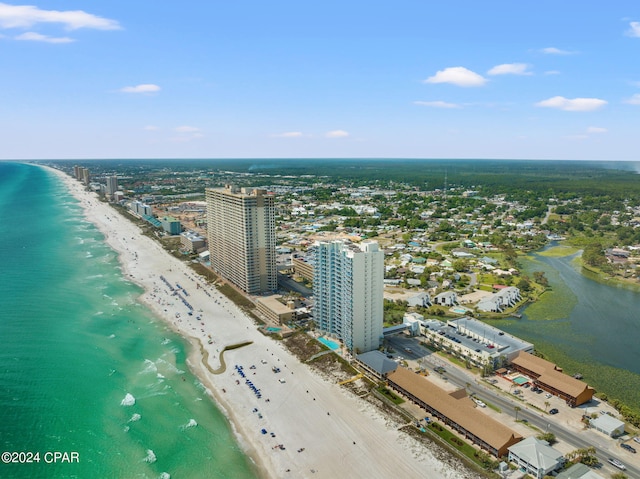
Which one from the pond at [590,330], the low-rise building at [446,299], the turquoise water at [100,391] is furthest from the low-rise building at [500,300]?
the turquoise water at [100,391]

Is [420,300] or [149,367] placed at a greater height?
[420,300]

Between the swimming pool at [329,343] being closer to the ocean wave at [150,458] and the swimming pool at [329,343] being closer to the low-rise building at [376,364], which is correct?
the low-rise building at [376,364]

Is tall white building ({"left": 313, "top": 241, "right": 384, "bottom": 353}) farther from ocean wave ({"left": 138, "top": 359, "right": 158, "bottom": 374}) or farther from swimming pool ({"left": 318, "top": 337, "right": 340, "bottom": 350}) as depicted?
ocean wave ({"left": 138, "top": 359, "right": 158, "bottom": 374})

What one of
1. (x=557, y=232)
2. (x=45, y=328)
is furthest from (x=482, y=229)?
(x=45, y=328)

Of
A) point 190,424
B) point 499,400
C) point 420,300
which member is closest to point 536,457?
point 499,400

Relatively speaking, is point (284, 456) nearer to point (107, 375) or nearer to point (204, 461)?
point (204, 461)

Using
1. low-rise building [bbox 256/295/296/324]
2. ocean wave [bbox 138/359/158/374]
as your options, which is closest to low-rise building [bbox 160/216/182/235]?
low-rise building [bbox 256/295/296/324]

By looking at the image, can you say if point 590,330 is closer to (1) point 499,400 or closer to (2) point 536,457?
(1) point 499,400
